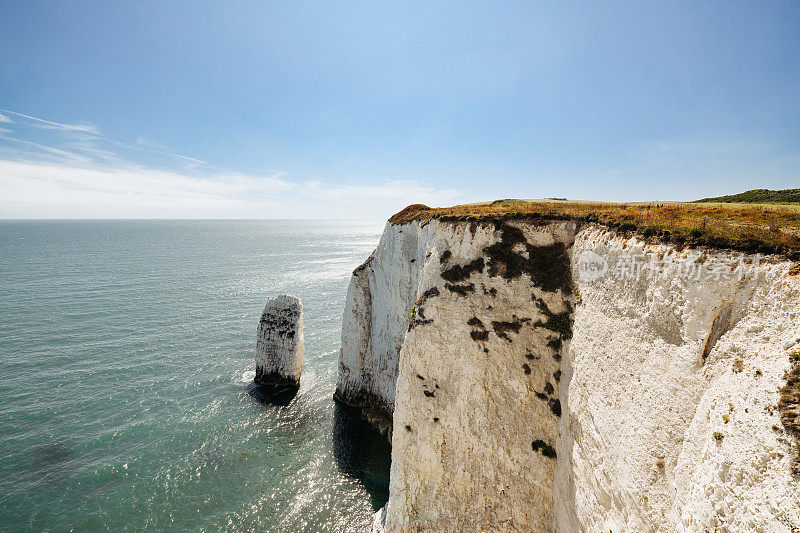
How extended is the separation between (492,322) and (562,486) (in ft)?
20.7

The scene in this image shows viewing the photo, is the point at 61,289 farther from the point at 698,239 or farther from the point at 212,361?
the point at 698,239

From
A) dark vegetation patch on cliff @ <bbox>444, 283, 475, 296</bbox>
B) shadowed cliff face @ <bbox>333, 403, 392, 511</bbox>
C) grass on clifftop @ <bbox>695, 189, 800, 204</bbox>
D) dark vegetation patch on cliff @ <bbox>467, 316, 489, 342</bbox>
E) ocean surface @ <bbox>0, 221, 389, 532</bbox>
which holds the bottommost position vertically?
shadowed cliff face @ <bbox>333, 403, 392, 511</bbox>

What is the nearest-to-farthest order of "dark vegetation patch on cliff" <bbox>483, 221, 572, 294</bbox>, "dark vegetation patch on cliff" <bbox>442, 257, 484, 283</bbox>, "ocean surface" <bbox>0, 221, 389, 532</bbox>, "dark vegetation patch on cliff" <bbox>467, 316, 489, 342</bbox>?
1. "dark vegetation patch on cliff" <bbox>483, 221, 572, 294</bbox>
2. "dark vegetation patch on cliff" <bbox>467, 316, 489, 342</bbox>
3. "dark vegetation patch on cliff" <bbox>442, 257, 484, 283</bbox>
4. "ocean surface" <bbox>0, 221, 389, 532</bbox>

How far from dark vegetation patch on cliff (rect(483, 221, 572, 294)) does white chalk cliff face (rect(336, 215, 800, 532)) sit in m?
0.06

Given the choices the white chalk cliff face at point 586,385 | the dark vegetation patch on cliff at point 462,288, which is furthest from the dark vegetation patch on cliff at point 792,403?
the dark vegetation patch on cliff at point 462,288

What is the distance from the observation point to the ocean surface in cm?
1675

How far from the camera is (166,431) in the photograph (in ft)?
72.6

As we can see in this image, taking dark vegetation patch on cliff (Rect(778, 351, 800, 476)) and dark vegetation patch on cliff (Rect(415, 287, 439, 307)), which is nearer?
dark vegetation patch on cliff (Rect(778, 351, 800, 476))

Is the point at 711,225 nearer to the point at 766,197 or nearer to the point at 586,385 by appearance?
the point at 586,385

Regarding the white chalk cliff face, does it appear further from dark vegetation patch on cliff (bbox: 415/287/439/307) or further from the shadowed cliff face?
the shadowed cliff face

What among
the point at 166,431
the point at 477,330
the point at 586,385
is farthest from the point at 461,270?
the point at 166,431

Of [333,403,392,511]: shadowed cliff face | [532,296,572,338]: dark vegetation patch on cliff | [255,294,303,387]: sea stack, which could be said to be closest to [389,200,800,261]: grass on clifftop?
[532,296,572,338]: dark vegetation patch on cliff

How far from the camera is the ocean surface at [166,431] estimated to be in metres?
16.8

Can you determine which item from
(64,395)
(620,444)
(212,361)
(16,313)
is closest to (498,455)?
(620,444)
